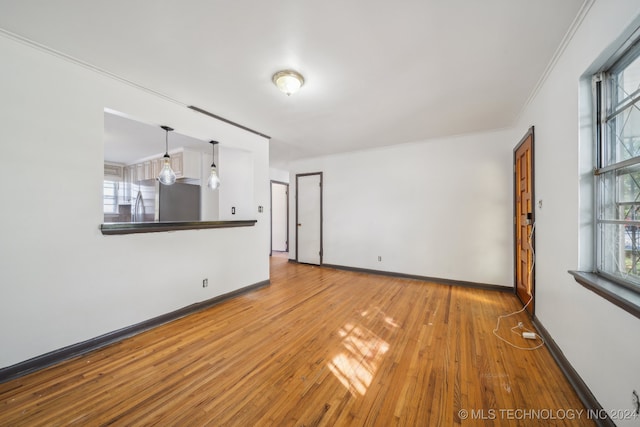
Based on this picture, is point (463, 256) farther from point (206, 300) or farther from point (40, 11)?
point (40, 11)

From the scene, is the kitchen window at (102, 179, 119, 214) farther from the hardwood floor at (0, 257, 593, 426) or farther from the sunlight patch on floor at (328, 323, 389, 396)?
the sunlight patch on floor at (328, 323, 389, 396)

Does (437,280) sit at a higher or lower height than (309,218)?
lower

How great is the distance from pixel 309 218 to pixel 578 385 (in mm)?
4539

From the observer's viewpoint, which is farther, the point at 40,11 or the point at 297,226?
the point at 297,226

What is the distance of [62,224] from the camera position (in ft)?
6.28

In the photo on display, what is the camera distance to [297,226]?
566cm

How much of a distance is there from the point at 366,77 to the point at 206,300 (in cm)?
322

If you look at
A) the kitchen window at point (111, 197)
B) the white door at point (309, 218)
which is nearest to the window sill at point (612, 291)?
the white door at point (309, 218)

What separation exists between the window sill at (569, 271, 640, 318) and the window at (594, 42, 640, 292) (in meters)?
0.04

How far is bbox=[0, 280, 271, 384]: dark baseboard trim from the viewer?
5.58 ft

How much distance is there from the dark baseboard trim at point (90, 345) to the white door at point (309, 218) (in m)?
2.70

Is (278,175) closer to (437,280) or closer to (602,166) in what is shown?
(437,280)

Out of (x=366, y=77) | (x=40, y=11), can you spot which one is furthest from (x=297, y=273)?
(x=40, y=11)

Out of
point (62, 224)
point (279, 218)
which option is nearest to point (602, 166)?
point (62, 224)
